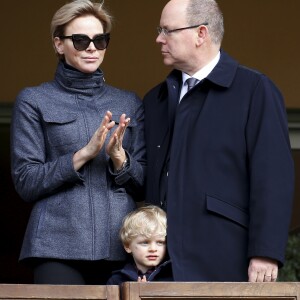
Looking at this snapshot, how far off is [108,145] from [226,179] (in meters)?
0.39

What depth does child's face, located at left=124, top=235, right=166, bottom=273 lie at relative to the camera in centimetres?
Answer: 426

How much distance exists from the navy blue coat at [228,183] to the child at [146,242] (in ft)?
0.17

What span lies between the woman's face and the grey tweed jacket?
40 millimetres

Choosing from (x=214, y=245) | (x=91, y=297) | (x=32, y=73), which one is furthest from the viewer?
→ (x=32, y=73)

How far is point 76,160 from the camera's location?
425cm

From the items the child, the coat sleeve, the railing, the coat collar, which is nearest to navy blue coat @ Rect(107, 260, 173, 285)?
the child

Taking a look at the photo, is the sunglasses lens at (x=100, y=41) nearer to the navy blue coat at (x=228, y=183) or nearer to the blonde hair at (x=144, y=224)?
the navy blue coat at (x=228, y=183)

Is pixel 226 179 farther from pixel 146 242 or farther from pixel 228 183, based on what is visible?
pixel 146 242

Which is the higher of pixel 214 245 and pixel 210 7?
pixel 210 7

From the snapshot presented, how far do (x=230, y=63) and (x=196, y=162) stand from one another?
0.38 metres

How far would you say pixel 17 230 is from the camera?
707cm

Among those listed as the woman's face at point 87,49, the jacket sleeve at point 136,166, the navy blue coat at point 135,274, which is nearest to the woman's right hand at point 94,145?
the jacket sleeve at point 136,166

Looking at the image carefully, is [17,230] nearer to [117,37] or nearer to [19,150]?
[117,37]

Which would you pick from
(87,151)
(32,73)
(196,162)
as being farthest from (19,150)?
(32,73)
